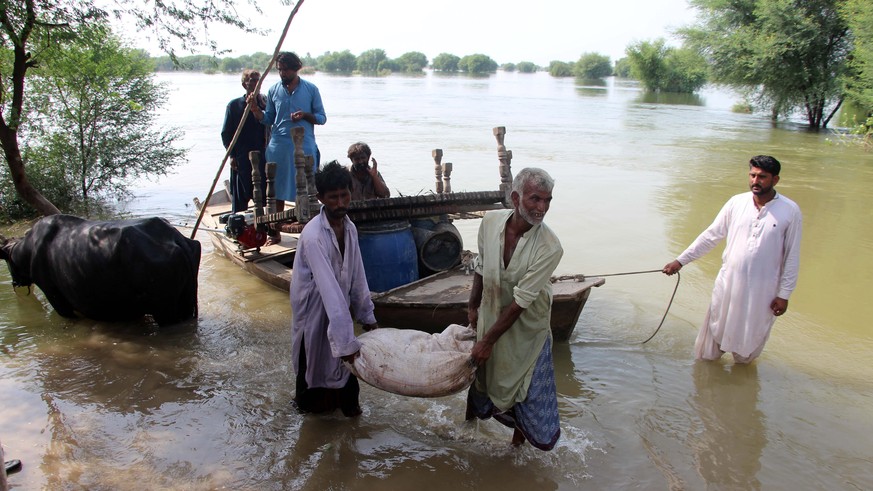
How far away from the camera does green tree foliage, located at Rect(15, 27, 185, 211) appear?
10.1 m

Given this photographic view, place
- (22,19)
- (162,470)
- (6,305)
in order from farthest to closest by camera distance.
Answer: (22,19) → (6,305) → (162,470)

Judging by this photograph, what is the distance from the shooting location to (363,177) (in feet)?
19.1

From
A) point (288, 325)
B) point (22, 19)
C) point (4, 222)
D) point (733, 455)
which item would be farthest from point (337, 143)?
point (733, 455)

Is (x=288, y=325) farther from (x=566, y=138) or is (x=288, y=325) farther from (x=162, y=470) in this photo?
(x=566, y=138)

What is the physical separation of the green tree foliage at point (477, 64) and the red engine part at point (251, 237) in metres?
115

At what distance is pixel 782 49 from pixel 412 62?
304 feet

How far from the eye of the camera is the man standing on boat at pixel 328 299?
10.5 feet

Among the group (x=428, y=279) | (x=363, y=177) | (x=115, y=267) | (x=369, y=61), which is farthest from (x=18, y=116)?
(x=369, y=61)

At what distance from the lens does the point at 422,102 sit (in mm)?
36844

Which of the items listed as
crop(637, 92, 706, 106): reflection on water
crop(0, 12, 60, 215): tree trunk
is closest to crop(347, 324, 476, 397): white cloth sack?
crop(0, 12, 60, 215): tree trunk

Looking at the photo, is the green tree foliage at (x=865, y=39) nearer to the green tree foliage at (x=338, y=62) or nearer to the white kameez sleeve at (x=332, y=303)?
the white kameez sleeve at (x=332, y=303)

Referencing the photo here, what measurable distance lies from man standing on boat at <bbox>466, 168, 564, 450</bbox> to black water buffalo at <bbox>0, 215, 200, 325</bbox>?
3.12 metres

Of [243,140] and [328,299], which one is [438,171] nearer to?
[243,140]

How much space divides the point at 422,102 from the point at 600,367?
33.2 m
